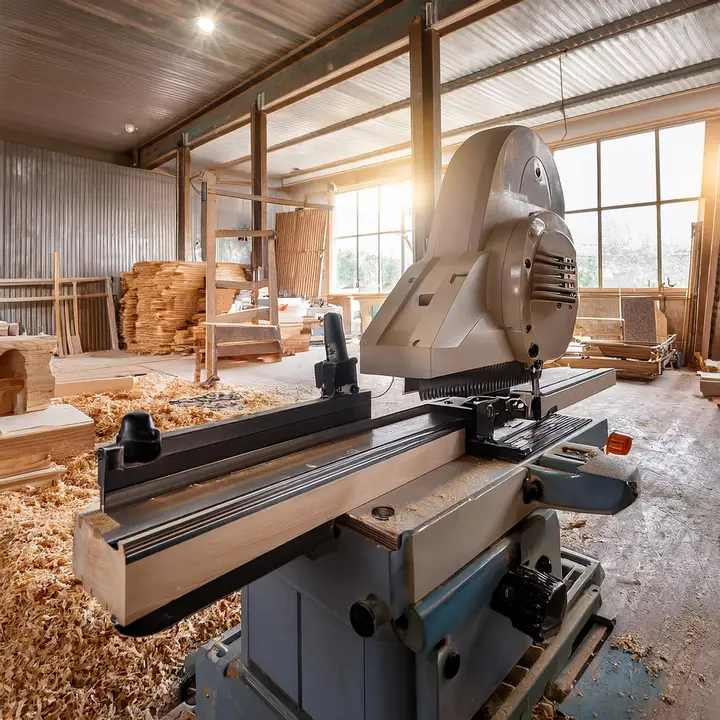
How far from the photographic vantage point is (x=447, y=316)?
102 centimetres

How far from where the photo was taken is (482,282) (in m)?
1.13

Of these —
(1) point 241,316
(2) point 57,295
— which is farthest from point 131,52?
(2) point 57,295

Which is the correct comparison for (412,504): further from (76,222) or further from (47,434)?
(76,222)

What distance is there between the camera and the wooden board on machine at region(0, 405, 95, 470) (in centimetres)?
233

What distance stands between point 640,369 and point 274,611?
5.45 meters

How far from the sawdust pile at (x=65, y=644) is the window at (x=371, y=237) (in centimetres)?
886

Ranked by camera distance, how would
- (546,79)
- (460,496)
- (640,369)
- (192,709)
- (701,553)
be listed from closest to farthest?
(460,496) < (192,709) < (701,553) < (640,369) < (546,79)

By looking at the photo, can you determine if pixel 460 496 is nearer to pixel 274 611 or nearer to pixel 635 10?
pixel 274 611

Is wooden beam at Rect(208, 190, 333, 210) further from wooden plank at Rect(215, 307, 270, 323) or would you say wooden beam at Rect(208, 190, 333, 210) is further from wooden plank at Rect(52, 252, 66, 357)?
wooden plank at Rect(52, 252, 66, 357)

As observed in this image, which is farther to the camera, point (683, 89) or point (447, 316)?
point (683, 89)

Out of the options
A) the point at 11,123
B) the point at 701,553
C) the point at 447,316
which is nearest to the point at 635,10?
the point at 701,553

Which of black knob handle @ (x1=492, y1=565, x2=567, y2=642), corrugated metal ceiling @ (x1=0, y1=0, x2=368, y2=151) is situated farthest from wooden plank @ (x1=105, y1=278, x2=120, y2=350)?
black knob handle @ (x1=492, y1=565, x2=567, y2=642)

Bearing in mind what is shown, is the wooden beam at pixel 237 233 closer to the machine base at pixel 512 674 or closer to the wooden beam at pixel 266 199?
the wooden beam at pixel 266 199

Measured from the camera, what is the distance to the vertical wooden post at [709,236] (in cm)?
625
